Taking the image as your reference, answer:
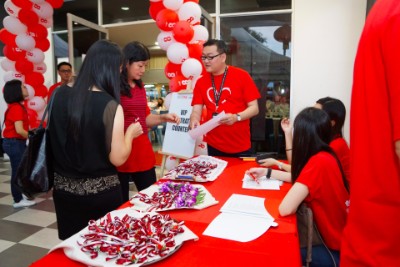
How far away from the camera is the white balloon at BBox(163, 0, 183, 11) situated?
349 centimetres

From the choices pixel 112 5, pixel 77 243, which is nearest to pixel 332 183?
pixel 77 243

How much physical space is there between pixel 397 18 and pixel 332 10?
457 cm

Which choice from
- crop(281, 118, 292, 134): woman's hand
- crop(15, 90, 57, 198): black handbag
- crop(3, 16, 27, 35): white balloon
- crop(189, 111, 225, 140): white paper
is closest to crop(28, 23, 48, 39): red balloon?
crop(3, 16, 27, 35): white balloon

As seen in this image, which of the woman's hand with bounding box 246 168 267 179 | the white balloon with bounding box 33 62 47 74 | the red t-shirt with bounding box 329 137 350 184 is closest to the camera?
the woman's hand with bounding box 246 168 267 179

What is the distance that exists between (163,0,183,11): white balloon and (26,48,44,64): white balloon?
82.3 inches

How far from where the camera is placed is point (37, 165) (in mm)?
1417

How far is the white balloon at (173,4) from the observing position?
3.49m

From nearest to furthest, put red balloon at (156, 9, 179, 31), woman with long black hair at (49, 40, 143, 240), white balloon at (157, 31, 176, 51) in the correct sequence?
woman with long black hair at (49, 40, 143, 240) < red balloon at (156, 9, 179, 31) < white balloon at (157, 31, 176, 51)

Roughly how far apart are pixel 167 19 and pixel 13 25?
2162 mm

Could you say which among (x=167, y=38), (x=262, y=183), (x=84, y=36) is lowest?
(x=262, y=183)

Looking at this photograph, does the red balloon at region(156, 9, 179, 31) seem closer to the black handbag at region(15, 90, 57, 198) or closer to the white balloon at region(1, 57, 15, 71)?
the white balloon at region(1, 57, 15, 71)

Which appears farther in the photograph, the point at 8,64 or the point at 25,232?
the point at 8,64

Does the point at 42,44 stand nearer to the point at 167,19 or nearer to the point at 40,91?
the point at 40,91

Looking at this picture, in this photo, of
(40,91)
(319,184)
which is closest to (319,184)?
(319,184)
